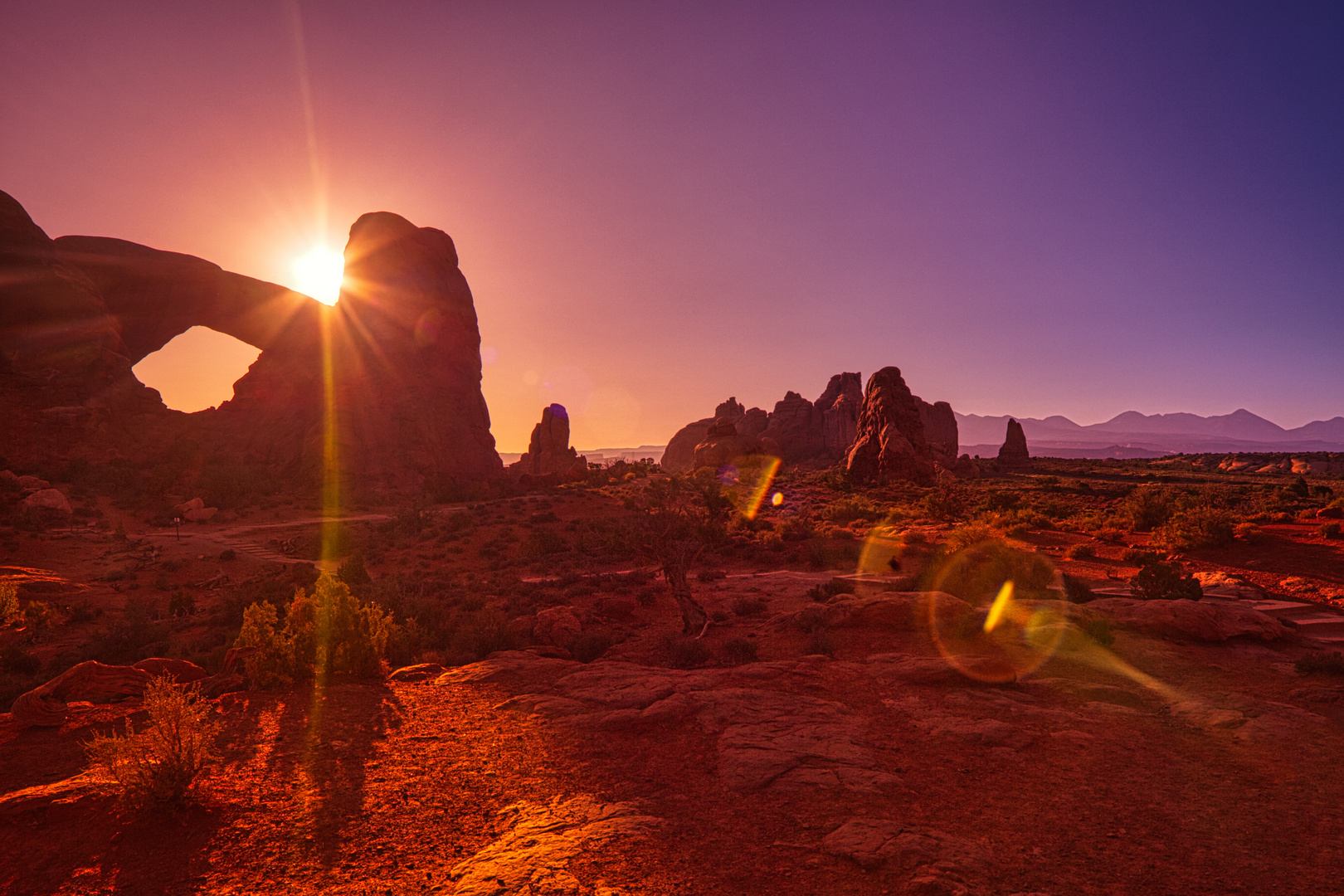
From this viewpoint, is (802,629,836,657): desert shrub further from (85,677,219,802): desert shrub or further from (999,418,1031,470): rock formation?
(999,418,1031,470): rock formation

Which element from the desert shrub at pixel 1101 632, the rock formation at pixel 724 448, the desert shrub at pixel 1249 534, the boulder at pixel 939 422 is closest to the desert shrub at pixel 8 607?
the desert shrub at pixel 1101 632

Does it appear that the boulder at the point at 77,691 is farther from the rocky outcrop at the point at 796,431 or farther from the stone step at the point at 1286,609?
the rocky outcrop at the point at 796,431

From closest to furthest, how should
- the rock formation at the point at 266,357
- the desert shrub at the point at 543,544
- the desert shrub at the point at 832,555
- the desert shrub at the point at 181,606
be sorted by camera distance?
the desert shrub at the point at 181,606, the desert shrub at the point at 832,555, the desert shrub at the point at 543,544, the rock formation at the point at 266,357

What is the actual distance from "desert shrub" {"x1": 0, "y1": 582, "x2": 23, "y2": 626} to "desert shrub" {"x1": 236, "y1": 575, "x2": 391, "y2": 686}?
1084 cm

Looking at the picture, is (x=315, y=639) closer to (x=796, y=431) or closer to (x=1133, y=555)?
(x=1133, y=555)

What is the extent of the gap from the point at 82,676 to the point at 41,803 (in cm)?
367

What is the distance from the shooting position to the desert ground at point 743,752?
4.08 meters

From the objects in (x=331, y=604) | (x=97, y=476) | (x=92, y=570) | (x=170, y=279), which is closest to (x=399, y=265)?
(x=170, y=279)

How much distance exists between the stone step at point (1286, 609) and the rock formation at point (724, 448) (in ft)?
164

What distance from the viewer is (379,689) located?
803 cm

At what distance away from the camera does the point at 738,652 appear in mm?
10023

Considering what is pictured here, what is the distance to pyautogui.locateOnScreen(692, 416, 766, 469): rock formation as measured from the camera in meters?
62.0

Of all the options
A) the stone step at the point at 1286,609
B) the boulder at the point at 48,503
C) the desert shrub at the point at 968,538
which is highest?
the boulder at the point at 48,503

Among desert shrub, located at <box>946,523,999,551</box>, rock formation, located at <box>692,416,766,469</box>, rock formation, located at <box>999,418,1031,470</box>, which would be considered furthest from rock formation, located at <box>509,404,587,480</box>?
rock formation, located at <box>999,418,1031,470</box>
